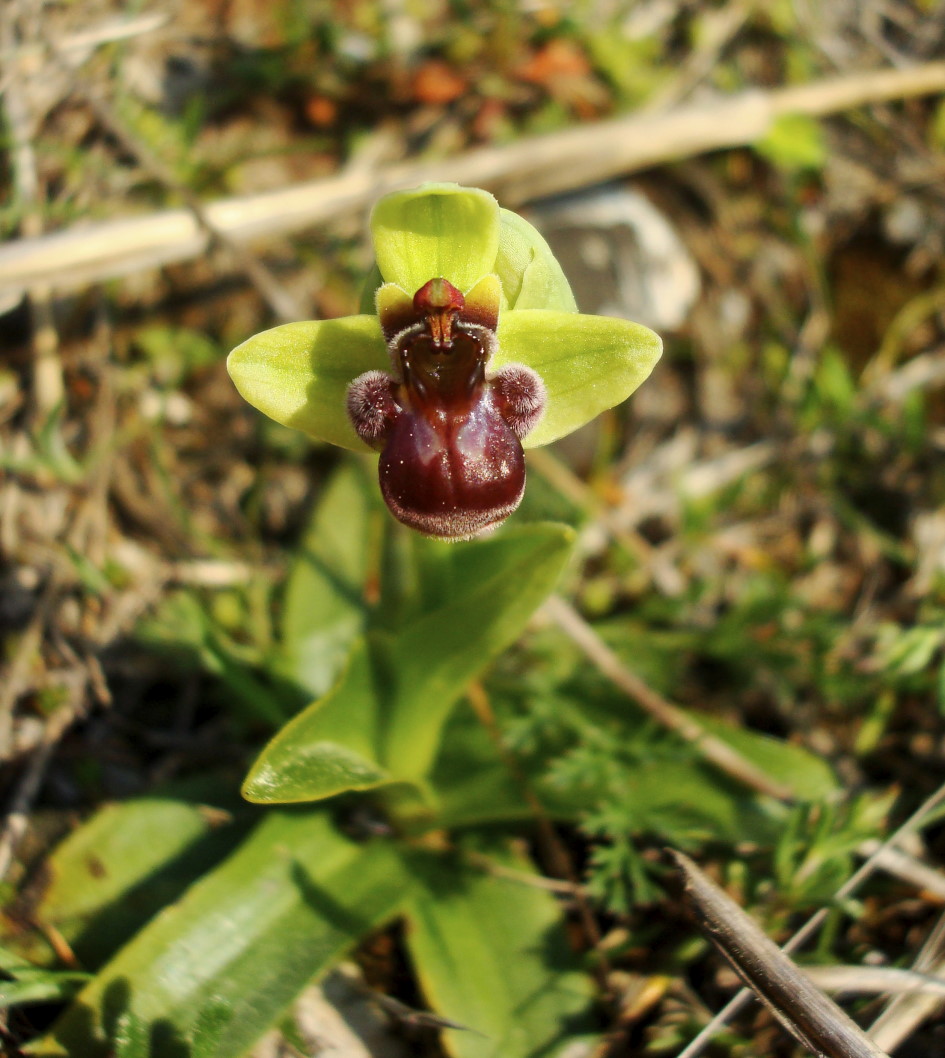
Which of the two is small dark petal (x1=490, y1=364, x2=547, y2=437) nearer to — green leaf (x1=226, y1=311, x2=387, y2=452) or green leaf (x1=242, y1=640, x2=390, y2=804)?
green leaf (x1=226, y1=311, x2=387, y2=452)

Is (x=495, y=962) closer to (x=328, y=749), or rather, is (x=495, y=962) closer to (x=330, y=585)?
(x=328, y=749)

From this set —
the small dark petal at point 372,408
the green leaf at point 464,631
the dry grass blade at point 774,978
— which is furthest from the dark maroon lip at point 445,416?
the dry grass blade at point 774,978


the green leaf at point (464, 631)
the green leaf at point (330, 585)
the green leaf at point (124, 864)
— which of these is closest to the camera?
the green leaf at point (464, 631)

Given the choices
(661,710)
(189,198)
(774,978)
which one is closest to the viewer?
(774,978)

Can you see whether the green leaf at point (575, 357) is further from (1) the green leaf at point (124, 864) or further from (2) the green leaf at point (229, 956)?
(1) the green leaf at point (124, 864)

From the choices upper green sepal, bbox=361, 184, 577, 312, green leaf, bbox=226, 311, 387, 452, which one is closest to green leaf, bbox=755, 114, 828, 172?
upper green sepal, bbox=361, 184, 577, 312

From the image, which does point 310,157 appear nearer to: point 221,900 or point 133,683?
point 133,683

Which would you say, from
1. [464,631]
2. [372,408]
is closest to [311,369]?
[372,408]

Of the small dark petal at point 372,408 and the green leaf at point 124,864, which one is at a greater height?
the small dark petal at point 372,408
